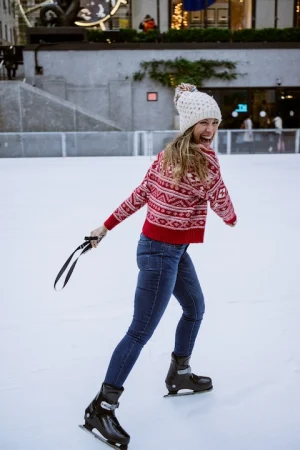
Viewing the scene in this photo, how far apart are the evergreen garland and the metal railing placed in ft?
17.0

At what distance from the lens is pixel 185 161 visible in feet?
6.29

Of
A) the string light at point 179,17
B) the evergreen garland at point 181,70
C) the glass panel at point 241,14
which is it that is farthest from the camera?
the glass panel at point 241,14

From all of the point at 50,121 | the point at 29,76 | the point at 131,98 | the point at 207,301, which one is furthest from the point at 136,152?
the point at 207,301

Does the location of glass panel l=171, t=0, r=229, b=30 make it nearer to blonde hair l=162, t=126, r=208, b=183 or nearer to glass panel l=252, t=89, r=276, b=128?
glass panel l=252, t=89, r=276, b=128

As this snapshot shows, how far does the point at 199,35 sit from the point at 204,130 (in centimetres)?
1815

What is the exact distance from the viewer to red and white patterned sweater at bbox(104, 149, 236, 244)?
1.96 meters

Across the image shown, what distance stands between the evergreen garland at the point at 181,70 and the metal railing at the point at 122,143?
5188mm

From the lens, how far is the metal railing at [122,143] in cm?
1363

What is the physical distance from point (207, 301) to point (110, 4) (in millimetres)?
19206

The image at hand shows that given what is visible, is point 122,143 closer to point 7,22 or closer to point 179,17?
point 179,17

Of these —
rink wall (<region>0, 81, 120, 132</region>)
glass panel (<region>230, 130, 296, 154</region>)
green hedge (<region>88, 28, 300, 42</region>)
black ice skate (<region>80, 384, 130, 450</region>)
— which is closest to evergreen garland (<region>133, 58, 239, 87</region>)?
green hedge (<region>88, 28, 300, 42</region>)

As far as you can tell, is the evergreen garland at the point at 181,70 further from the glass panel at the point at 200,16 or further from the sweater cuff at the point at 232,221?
the sweater cuff at the point at 232,221

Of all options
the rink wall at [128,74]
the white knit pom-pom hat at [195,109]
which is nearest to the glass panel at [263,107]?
the rink wall at [128,74]

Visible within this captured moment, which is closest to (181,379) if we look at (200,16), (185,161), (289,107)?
(185,161)
